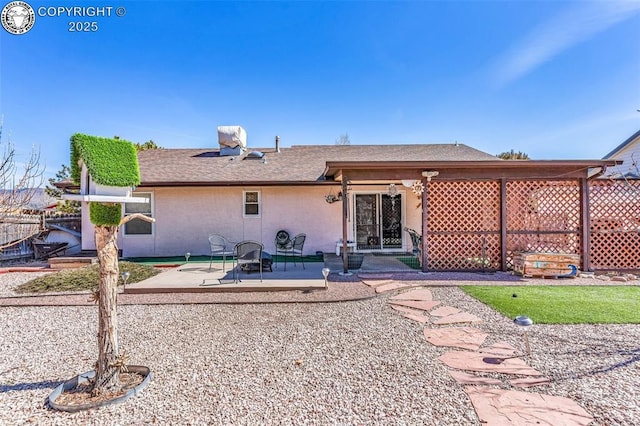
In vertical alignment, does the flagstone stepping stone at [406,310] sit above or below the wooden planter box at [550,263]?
below

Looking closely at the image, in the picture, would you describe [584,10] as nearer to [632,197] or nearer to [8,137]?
[632,197]

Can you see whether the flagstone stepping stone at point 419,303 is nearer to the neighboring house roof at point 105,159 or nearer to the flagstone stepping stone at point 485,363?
the flagstone stepping stone at point 485,363

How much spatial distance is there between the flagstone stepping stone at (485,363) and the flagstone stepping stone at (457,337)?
0.76 ft

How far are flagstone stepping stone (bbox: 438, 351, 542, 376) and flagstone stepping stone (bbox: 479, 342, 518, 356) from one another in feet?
0.42

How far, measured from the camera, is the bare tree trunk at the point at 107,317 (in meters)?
2.85

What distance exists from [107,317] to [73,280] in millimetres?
5913

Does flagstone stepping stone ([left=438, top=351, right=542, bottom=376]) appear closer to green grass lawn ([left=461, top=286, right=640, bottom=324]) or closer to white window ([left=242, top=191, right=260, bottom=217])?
green grass lawn ([left=461, top=286, right=640, bottom=324])

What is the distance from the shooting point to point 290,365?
3348 millimetres

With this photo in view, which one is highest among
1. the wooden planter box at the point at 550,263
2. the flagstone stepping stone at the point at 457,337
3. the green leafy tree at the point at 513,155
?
the green leafy tree at the point at 513,155

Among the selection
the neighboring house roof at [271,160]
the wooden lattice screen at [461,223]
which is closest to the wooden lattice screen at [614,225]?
the wooden lattice screen at [461,223]

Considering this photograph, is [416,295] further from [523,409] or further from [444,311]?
[523,409]

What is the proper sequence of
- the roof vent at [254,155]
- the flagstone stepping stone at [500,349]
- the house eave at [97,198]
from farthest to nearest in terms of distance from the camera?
the roof vent at [254,155]
the flagstone stepping stone at [500,349]
the house eave at [97,198]

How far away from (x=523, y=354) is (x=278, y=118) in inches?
642

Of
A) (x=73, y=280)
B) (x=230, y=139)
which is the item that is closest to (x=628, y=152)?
(x=230, y=139)
